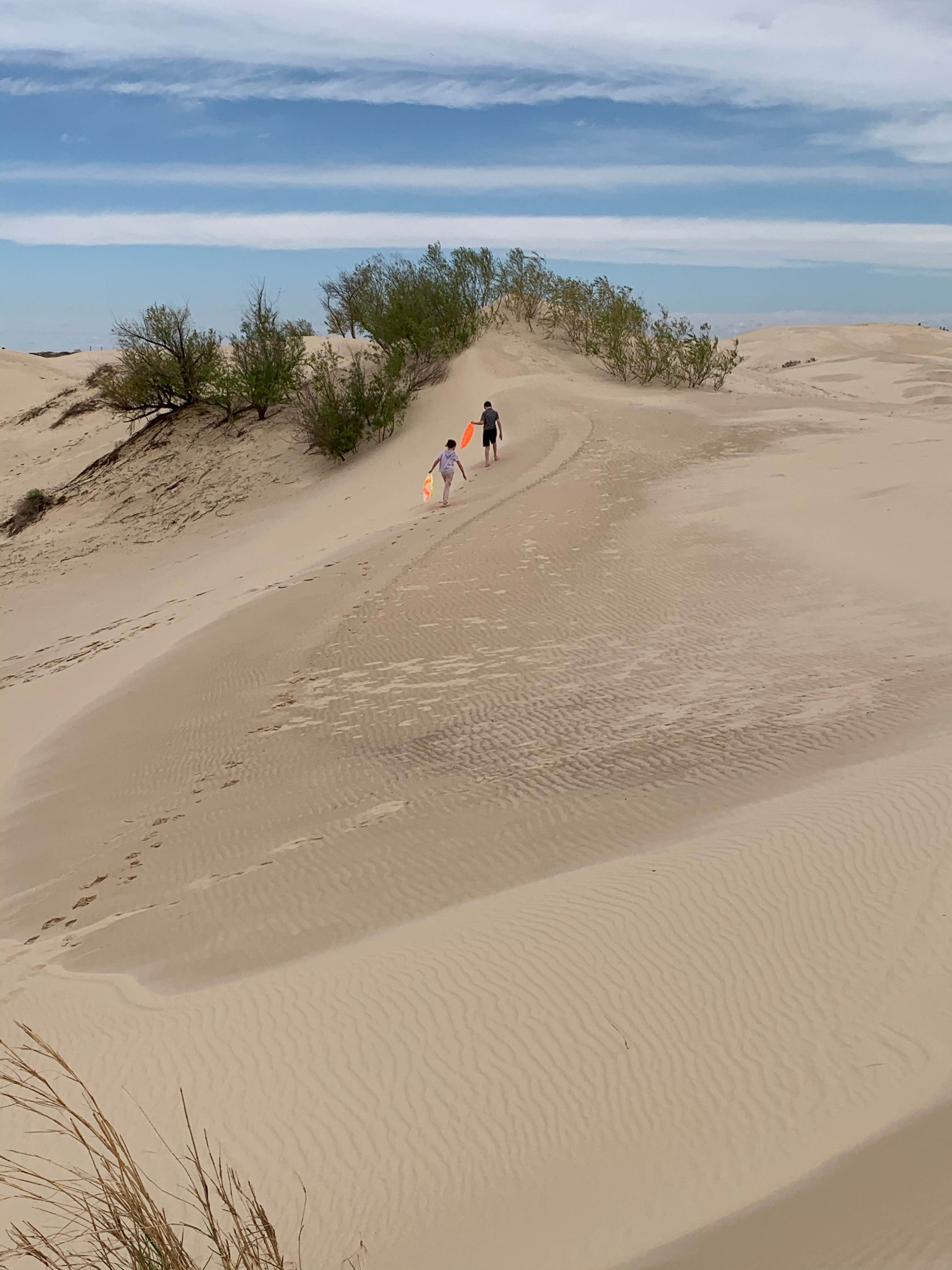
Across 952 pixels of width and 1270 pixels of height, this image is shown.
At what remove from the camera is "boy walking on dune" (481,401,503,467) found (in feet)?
73.7

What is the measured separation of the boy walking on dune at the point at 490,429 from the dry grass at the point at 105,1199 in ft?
60.8

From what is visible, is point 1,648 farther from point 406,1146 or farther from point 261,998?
point 406,1146

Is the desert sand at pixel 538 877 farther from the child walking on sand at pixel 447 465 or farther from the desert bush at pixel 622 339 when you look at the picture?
the desert bush at pixel 622 339

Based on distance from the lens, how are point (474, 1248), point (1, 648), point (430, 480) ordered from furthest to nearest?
point (430, 480), point (1, 648), point (474, 1248)

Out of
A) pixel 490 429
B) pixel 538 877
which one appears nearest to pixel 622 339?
pixel 490 429

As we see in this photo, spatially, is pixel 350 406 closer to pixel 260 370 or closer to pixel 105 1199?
pixel 260 370

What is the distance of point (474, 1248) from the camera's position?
3.40 metres

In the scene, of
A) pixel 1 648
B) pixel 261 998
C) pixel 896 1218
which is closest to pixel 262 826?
pixel 261 998

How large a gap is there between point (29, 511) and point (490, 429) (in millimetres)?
15942

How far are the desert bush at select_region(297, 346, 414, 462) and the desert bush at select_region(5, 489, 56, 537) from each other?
8.08m

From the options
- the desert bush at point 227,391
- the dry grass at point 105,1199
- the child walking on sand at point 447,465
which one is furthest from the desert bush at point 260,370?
the dry grass at point 105,1199

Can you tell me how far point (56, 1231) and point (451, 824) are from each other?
401 centimetres

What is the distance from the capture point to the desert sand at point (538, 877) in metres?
3.59

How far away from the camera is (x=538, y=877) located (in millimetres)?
6508
